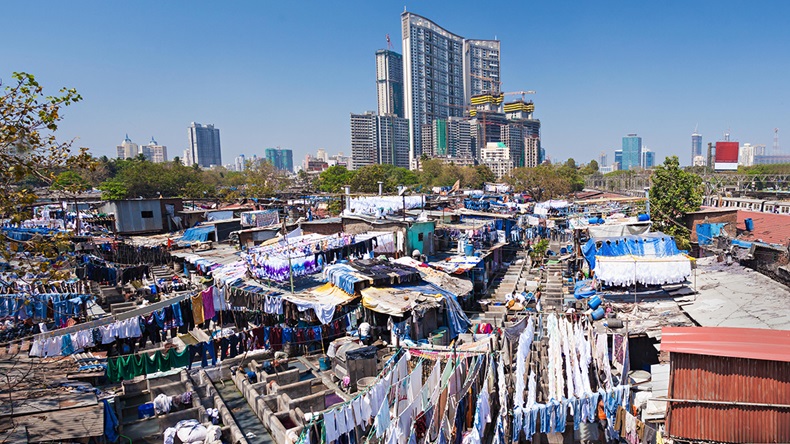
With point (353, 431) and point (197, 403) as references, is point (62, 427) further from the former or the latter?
point (353, 431)

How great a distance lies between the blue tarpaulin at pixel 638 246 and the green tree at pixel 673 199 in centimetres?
927

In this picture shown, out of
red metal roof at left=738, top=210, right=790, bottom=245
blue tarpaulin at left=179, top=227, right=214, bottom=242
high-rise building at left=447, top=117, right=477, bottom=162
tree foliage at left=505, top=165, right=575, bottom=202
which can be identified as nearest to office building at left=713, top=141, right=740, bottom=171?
tree foliage at left=505, top=165, right=575, bottom=202

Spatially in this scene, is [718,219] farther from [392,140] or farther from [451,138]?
[451,138]

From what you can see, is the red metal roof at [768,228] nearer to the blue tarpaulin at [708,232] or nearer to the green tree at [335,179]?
the blue tarpaulin at [708,232]

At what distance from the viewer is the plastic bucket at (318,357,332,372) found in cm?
1409

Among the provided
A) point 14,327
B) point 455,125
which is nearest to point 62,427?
point 14,327

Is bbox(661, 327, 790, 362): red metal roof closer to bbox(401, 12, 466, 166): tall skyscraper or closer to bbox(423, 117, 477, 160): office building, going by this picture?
bbox(423, 117, 477, 160): office building

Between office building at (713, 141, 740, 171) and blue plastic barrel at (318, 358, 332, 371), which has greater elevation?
office building at (713, 141, 740, 171)

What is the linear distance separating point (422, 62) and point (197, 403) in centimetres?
15142

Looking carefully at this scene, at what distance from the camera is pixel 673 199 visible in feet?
84.1

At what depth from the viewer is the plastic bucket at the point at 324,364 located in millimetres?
14086

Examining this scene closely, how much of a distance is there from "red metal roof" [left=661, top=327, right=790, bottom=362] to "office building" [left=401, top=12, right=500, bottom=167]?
14437cm

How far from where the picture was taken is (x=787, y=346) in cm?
799

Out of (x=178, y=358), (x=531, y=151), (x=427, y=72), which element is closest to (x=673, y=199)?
(x=178, y=358)
